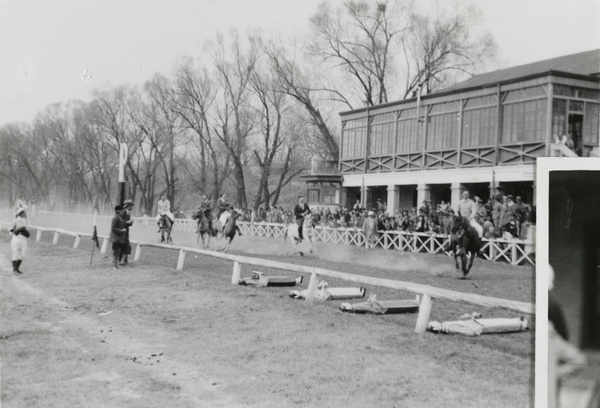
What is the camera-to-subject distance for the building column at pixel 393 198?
55.5 ft

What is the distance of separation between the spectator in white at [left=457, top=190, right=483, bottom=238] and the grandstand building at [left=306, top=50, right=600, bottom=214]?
46cm

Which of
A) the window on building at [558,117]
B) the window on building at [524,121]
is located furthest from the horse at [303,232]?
the window on building at [558,117]

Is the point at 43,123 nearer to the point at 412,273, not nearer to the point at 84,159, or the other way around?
the point at 84,159

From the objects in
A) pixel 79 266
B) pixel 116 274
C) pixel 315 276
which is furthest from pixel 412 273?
pixel 79 266

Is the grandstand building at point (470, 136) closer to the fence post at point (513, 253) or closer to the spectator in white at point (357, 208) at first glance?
the spectator in white at point (357, 208)

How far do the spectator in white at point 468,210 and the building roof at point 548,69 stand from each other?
2642 mm

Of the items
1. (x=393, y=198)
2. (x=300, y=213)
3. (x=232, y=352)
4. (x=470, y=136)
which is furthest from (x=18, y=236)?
(x=470, y=136)

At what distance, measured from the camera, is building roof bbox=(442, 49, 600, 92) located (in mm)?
7237

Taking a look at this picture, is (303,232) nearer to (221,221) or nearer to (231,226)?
(231,226)

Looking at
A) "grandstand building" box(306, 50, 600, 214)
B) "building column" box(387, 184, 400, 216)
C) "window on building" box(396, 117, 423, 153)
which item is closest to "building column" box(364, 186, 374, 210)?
"grandstand building" box(306, 50, 600, 214)

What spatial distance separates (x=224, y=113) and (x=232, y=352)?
6.99 meters

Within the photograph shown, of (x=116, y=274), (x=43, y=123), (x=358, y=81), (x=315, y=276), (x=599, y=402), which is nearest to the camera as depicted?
(x=599, y=402)

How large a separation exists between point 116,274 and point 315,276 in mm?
5375

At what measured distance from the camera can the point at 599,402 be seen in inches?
171
